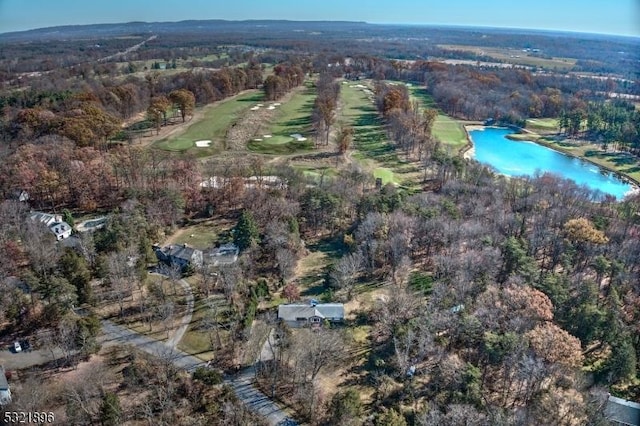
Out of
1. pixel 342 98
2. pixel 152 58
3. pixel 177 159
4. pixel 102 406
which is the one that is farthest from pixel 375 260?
pixel 152 58

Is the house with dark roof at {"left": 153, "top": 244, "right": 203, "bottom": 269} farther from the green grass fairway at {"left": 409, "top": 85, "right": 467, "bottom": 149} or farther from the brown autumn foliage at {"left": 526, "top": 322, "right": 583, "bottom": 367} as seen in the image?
the green grass fairway at {"left": 409, "top": 85, "right": 467, "bottom": 149}

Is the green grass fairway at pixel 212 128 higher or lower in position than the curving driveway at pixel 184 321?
higher

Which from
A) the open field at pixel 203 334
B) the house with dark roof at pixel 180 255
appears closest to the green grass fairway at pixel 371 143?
the house with dark roof at pixel 180 255

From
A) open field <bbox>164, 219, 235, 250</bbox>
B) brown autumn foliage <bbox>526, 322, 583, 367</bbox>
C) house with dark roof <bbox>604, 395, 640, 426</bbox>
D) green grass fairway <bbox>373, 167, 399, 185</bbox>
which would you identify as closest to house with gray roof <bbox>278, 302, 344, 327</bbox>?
brown autumn foliage <bbox>526, 322, 583, 367</bbox>

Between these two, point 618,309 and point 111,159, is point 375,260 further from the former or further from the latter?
point 111,159

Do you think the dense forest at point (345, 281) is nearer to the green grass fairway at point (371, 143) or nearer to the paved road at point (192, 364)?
the paved road at point (192, 364)
